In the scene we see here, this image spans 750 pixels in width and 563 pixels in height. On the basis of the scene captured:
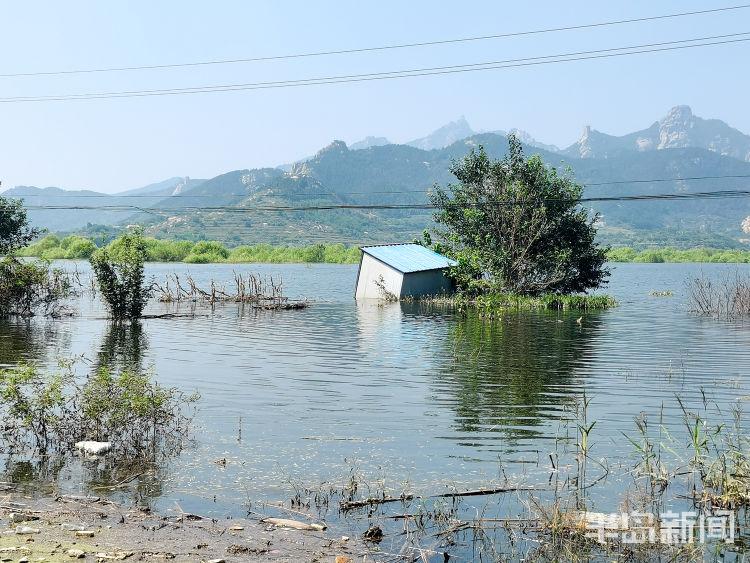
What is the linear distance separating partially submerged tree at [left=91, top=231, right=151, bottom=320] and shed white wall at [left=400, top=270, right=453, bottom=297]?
1993cm

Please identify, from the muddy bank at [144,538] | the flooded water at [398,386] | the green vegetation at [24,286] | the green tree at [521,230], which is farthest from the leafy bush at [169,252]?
the muddy bank at [144,538]

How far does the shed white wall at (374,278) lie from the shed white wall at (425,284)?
61cm

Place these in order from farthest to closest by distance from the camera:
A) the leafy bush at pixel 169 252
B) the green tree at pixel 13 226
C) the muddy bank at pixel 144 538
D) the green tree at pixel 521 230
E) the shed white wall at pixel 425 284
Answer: the leafy bush at pixel 169 252, the shed white wall at pixel 425 284, the green tree at pixel 521 230, the green tree at pixel 13 226, the muddy bank at pixel 144 538

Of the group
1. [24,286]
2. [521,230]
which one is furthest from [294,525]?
[521,230]

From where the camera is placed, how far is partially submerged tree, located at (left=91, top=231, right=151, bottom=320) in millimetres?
41469

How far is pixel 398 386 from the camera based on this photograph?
2284cm

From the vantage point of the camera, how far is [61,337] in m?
35.1

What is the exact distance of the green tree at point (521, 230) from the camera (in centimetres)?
5350

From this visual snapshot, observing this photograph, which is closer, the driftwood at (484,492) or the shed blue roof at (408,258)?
the driftwood at (484,492)

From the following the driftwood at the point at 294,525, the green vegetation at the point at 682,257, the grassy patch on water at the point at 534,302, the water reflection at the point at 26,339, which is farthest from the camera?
the green vegetation at the point at 682,257

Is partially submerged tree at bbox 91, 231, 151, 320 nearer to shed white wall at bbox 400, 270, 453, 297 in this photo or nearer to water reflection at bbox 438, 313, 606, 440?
water reflection at bbox 438, 313, 606, 440

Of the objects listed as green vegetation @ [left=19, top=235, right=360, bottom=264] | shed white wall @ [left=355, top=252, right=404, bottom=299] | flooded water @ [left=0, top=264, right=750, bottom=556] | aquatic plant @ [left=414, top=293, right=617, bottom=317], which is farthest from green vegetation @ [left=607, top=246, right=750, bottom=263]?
flooded water @ [left=0, top=264, right=750, bottom=556]

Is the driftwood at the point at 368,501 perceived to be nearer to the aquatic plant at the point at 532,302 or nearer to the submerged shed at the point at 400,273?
the aquatic plant at the point at 532,302

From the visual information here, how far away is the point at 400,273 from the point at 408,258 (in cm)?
352
